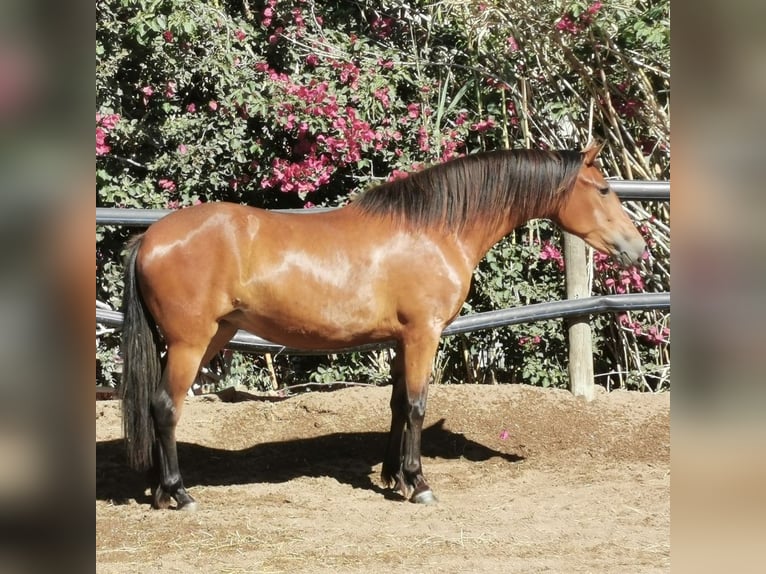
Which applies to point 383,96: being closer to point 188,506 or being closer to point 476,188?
point 476,188

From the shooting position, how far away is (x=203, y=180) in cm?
685

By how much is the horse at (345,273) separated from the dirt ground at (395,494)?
1.05 ft

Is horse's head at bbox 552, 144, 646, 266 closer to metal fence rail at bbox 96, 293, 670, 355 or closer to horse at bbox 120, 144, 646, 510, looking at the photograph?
horse at bbox 120, 144, 646, 510

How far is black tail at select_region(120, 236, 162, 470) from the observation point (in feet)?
14.3

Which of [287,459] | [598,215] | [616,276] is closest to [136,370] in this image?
[287,459]

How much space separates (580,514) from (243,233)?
2.19 metres

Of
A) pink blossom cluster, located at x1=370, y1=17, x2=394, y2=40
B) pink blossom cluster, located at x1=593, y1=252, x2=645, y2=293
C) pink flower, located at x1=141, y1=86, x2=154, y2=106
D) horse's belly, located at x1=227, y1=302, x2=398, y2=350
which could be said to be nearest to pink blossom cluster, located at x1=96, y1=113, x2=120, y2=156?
pink flower, located at x1=141, y1=86, x2=154, y2=106

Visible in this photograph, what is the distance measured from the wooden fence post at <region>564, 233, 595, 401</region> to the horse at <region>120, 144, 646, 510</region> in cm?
119

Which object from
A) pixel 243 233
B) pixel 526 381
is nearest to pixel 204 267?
pixel 243 233

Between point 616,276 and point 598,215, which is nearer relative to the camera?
point 598,215

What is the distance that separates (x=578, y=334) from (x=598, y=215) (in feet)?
4.78

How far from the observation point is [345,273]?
4.51m

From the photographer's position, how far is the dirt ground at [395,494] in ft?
12.2
